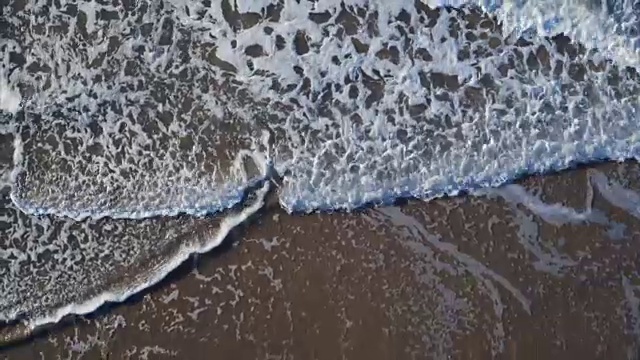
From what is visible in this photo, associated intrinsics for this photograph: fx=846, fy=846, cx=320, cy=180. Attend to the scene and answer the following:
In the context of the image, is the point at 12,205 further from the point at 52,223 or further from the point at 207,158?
the point at 207,158

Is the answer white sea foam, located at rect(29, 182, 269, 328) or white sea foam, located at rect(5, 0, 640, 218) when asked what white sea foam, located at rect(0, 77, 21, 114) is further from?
white sea foam, located at rect(29, 182, 269, 328)

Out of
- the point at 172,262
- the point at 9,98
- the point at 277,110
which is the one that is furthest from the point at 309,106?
the point at 9,98

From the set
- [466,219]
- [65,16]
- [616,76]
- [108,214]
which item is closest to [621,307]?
[466,219]

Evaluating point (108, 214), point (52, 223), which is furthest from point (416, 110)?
point (52, 223)

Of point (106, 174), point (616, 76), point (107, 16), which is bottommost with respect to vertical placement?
point (106, 174)

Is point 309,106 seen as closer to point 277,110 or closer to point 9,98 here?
point 277,110

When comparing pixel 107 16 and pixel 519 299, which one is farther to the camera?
pixel 107 16

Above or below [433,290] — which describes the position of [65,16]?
above

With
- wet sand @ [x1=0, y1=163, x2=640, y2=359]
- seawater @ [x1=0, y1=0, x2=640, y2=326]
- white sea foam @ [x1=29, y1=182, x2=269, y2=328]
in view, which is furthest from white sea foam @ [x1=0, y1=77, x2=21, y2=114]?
wet sand @ [x1=0, y1=163, x2=640, y2=359]
